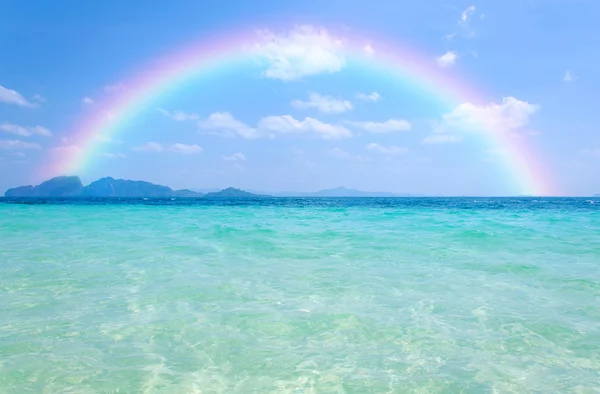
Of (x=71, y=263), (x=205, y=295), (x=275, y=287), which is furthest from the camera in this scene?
(x=71, y=263)

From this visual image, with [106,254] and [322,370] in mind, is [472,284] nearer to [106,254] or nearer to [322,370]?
[322,370]

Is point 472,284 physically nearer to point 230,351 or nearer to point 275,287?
point 275,287

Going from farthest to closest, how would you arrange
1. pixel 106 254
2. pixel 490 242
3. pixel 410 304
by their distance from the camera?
pixel 490 242 → pixel 106 254 → pixel 410 304

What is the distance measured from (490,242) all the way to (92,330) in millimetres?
13312

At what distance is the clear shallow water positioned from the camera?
4.11 m

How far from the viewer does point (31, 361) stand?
4398 mm

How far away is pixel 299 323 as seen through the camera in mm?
5695

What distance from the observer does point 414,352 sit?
472 cm

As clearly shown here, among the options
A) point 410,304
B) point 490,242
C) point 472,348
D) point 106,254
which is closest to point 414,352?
point 472,348

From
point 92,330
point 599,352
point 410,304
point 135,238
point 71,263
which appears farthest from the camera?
point 135,238

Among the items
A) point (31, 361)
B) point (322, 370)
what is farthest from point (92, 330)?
point (322, 370)

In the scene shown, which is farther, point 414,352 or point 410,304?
point 410,304

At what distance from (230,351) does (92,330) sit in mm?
2107

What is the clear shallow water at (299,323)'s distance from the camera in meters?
4.11
